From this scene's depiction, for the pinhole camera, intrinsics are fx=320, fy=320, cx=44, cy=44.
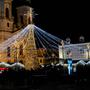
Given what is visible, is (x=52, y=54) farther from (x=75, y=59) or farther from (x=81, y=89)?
(x=81, y=89)

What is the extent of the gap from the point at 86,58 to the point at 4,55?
13822 mm

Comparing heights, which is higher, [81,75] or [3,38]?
[3,38]

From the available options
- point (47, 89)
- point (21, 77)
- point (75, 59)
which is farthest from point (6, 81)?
point (75, 59)

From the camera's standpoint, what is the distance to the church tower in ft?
202

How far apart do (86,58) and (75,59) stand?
5.73 feet

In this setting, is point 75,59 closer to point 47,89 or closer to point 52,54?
point 52,54

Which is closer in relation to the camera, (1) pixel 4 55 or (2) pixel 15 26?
(1) pixel 4 55

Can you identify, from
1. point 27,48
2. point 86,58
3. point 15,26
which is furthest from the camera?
point 15,26

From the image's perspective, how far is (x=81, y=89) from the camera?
20.8 m

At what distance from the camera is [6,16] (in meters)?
64.2

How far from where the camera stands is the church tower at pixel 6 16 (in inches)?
2427

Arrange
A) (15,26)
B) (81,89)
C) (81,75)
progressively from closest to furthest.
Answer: (81,89)
(81,75)
(15,26)

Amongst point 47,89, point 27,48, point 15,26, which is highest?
point 15,26

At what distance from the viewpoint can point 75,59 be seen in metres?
50.6
